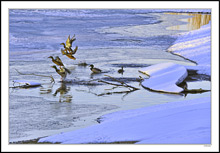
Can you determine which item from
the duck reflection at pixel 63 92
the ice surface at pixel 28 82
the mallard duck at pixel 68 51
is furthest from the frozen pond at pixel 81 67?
the mallard duck at pixel 68 51

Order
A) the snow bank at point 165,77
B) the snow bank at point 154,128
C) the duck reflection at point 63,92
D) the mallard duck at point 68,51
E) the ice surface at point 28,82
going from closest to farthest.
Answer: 1. the snow bank at point 154,128
2. the duck reflection at point 63,92
3. the snow bank at point 165,77
4. the ice surface at point 28,82
5. the mallard duck at point 68,51

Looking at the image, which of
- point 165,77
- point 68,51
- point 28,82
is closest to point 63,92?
point 28,82

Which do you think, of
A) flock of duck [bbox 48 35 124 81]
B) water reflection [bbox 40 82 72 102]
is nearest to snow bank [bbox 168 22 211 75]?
flock of duck [bbox 48 35 124 81]

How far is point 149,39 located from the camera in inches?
388

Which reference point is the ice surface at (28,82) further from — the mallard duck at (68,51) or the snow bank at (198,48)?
the snow bank at (198,48)

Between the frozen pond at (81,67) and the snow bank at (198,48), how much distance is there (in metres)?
0.20

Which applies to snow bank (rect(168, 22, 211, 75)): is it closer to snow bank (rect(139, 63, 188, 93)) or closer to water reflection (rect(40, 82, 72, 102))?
snow bank (rect(139, 63, 188, 93))

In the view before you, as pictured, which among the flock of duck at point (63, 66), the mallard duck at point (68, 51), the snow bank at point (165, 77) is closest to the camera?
the snow bank at point (165, 77)

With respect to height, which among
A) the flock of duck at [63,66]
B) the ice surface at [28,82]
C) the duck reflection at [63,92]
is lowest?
the duck reflection at [63,92]

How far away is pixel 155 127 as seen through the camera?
14.6ft

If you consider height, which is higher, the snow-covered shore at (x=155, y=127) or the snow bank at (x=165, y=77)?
the snow bank at (x=165, y=77)

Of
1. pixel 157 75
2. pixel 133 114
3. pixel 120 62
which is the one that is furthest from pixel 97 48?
pixel 133 114

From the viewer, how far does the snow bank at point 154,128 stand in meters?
4.19

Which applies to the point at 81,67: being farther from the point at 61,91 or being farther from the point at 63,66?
the point at 61,91
